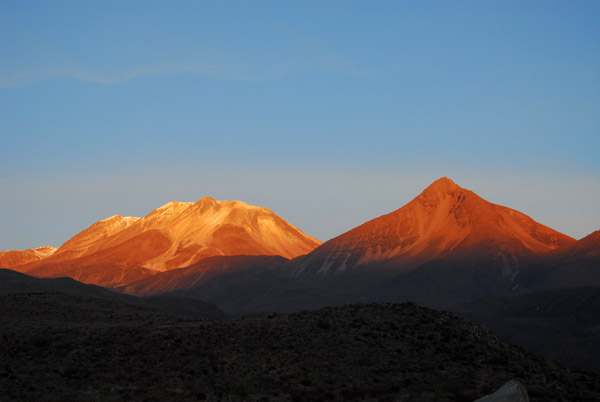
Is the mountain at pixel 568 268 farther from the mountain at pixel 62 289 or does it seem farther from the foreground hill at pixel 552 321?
the mountain at pixel 62 289

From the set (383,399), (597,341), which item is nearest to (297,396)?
(383,399)

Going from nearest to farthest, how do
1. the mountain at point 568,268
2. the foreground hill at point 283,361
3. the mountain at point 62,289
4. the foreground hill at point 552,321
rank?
1. the foreground hill at point 283,361
2. the mountain at point 62,289
3. the foreground hill at point 552,321
4. the mountain at point 568,268

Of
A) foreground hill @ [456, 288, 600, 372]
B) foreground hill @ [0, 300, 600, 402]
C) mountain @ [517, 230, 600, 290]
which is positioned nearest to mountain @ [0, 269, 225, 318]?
foreground hill @ [0, 300, 600, 402]

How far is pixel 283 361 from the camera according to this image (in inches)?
1206

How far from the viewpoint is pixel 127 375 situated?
2930 cm

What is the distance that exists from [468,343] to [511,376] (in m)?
4.30

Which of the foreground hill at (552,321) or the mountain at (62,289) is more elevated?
the mountain at (62,289)

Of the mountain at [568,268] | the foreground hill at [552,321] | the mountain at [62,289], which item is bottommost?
the foreground hill at [552,321]

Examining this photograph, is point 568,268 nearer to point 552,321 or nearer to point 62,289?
point 552,321

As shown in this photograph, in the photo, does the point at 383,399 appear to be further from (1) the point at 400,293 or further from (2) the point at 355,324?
(1) the point at 400,293

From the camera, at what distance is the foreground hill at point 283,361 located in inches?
1051

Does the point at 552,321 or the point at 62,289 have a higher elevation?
the point at 62,289

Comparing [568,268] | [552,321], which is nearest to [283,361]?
[552,321]

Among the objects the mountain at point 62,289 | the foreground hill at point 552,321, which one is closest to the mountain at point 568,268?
the foreground hill at point 552,321
